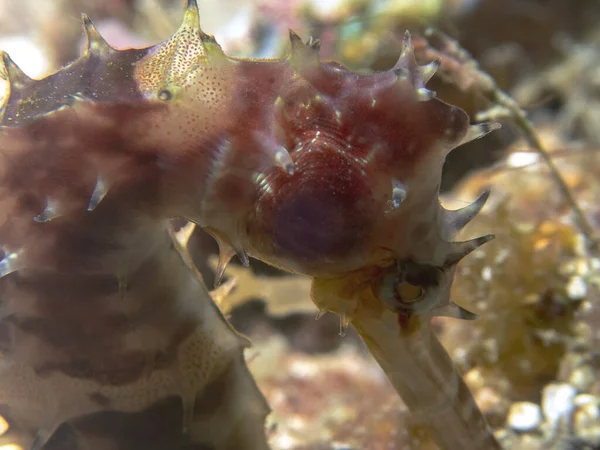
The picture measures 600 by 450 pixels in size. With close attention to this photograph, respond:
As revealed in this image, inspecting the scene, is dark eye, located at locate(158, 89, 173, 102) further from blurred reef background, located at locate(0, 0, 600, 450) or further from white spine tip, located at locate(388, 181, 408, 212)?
blurred reef background, located at locate(0, 0, 600, 450)

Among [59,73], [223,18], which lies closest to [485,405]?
[59,73]

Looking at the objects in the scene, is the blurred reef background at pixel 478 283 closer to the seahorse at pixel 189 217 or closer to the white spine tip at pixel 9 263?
the seahorse at pixel 189 217

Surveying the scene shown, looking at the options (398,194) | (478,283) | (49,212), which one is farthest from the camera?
(478,283)

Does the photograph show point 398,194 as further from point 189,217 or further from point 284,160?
point 189,217

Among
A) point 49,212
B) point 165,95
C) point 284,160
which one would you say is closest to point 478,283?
point 284,160

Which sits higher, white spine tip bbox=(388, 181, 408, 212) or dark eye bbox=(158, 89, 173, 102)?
dark eye bbox=(158, 89, 173, 102)

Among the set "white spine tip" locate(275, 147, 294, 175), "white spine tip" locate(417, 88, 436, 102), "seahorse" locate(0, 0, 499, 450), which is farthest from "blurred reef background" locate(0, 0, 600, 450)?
"white spine tip" locate(417, 88, 436, 102)
